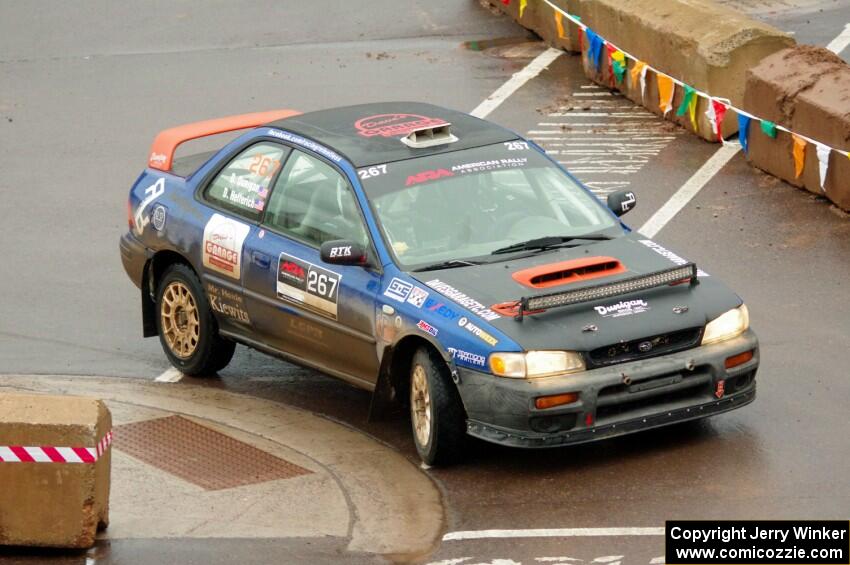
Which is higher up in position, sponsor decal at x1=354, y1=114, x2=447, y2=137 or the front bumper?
sponsor decal at x1=354, y1=114, x2=447, y2=137

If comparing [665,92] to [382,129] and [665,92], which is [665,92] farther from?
[382,129]

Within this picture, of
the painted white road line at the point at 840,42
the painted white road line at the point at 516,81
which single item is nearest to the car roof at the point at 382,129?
the painted white road line at the point at 516,81

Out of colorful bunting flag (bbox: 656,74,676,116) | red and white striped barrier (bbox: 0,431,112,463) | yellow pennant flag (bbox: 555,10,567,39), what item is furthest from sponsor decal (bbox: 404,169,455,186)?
yellow pennant flag (bbox: 555,10,567,39)

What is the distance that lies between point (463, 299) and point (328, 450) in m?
1.43

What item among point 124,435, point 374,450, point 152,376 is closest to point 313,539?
point 374,450

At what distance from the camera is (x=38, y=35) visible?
2147 centimetres

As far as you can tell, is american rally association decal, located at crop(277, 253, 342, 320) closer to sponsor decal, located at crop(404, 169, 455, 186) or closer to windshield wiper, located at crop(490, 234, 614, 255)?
sponsor decal, located at crop(404, 169, 455, 186)

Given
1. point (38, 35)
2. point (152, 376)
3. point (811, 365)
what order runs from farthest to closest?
point (38, 35), point (152, 376), point (811, 365)

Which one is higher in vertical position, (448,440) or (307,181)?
(307,181)

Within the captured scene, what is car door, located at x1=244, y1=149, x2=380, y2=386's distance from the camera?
9.89 m

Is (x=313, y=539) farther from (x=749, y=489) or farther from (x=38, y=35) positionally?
(x=38, y=35)

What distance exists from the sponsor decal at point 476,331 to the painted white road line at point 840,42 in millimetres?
10205

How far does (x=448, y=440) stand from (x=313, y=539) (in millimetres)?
1043

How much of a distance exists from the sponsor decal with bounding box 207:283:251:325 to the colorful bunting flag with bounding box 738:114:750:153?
5970mm
